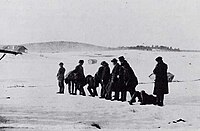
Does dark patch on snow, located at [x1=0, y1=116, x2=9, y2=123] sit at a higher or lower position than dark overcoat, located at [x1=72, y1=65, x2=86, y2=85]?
lower

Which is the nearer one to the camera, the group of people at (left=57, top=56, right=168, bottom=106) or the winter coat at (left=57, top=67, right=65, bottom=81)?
the group of people at (left=57, top=56, right=168, bottom=106)

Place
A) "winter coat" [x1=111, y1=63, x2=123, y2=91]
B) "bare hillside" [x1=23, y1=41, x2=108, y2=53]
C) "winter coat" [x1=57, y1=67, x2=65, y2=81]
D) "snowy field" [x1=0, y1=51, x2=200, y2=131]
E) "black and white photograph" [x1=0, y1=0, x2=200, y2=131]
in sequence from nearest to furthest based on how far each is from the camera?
"snowy field" [x1=0, y1=51, x2=200, y2=131] → "black and white photograph" [x1=0, y1=0, x2=200, y2=131] → "bare hillside" [x1=23, y1=41, x2=108, y2=53] → "winter coat" [x1=57, y1=67, x2=65, y2=81] → "winter coat" [x1=111, y1=63, x2=123, y2=91]

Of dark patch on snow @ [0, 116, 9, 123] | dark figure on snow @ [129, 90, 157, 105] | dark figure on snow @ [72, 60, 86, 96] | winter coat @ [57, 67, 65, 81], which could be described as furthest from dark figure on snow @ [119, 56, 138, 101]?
dark patch on snow @ [0, 116, 9, 123]

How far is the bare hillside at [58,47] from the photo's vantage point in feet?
14.0

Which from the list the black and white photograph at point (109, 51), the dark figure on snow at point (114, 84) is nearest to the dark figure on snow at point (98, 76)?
the dark figure on snow at point (114, 84)

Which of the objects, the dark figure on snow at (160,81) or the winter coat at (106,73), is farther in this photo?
the winter coat at (106,73)

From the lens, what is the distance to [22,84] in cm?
440

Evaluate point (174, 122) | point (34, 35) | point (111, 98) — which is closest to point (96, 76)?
point (111, 98)

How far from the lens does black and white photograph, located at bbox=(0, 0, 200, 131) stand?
4.08 m

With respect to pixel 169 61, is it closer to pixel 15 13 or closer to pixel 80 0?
pixel 80 0

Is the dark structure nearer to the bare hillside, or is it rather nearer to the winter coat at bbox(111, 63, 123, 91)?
the bare hillside

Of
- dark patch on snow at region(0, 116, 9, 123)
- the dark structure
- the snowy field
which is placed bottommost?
dark patch on snow at region(0, 116, 9, 123)

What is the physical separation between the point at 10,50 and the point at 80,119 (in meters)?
1.00

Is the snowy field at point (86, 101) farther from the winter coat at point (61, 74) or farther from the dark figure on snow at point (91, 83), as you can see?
the dark figure on snow at point (91, 83)
